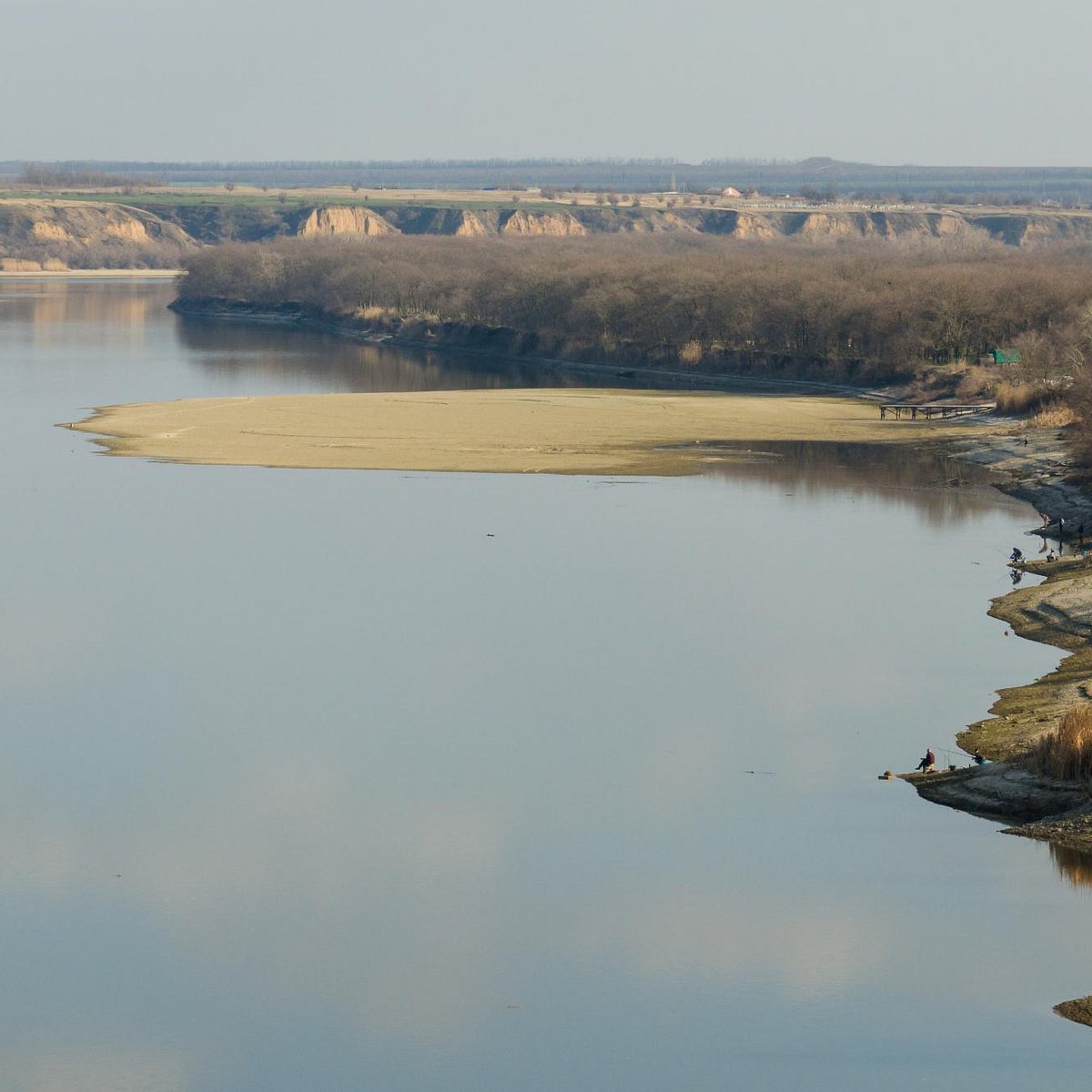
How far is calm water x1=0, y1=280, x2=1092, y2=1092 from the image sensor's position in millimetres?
17469

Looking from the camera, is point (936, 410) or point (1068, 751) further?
point (936, 410)

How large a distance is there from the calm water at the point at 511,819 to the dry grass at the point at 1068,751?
59.8 inches

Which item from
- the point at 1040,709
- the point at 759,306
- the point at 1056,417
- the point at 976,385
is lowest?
the point at 1040,709

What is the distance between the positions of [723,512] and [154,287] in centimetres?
12696

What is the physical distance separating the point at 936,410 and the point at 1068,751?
43480 mm

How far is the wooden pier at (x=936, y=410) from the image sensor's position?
2554 inches

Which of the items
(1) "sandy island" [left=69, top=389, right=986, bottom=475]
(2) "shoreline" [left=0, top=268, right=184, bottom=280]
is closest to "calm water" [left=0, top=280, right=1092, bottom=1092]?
(1) "sandy island" [left=69, top=389, right=986, bottom=475]

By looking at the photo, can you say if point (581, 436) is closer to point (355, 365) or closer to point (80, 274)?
point (355, 365)

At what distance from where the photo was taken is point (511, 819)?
2288cm

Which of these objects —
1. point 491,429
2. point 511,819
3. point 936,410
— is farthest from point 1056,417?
point 511,819

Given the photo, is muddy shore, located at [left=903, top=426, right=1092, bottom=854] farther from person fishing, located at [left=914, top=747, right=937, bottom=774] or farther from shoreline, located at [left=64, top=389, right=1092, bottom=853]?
person fishing, located at [left=914, top=747, right=937, bottom=774]

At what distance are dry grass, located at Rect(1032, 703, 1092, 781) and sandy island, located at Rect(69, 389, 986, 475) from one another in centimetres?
2806

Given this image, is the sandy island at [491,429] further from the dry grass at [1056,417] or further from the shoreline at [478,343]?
the shoreline at [478,343]

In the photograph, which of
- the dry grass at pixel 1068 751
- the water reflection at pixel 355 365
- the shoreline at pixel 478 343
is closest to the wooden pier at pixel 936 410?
the shoreline at pixel 478 343
